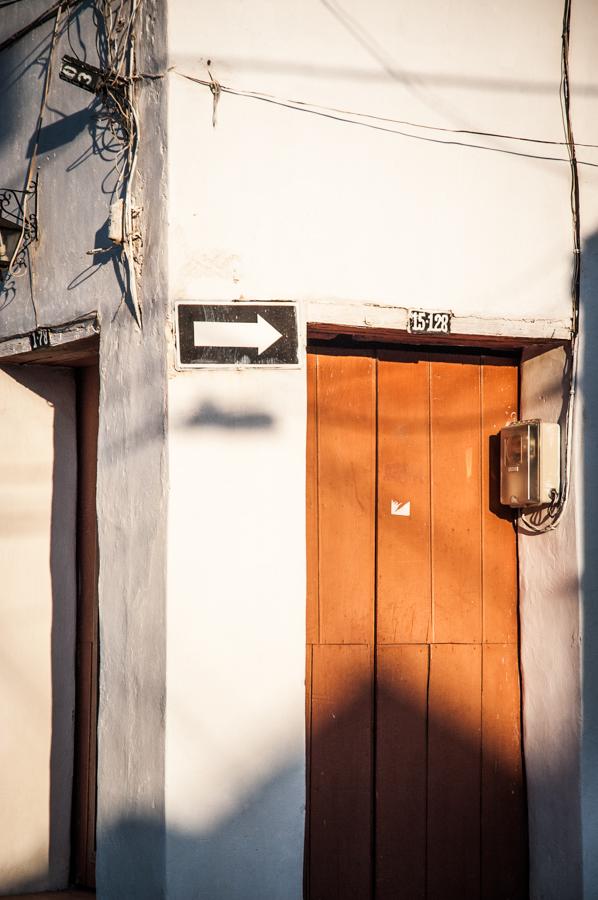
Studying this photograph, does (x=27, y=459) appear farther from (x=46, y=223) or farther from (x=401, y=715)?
(x=401, y=715)

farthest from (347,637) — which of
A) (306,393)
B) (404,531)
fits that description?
(306,393)

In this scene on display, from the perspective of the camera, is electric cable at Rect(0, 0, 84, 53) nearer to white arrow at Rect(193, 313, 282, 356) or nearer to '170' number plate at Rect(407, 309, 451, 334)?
white arrow at Rect(193, 313, 282, 356)

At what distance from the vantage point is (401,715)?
461 centimetres

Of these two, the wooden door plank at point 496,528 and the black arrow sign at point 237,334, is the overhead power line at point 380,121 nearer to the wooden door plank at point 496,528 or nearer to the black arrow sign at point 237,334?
the black arrow sign at point 237,334

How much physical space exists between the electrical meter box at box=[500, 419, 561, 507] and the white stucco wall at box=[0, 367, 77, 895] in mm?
2386

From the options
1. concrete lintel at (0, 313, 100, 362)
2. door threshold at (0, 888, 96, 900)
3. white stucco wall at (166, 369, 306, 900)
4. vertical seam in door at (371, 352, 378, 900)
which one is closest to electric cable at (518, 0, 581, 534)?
vertical seam in door at (371, 352, 378, 900)

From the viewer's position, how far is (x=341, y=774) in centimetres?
453

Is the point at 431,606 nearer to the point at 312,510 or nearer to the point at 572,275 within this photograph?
the point at 312,510

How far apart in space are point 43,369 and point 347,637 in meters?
2.27

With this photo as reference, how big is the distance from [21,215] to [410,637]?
300 centimetres

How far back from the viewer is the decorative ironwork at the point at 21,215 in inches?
200

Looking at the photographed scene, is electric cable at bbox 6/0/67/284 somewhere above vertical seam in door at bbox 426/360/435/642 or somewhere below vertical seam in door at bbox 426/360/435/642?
above

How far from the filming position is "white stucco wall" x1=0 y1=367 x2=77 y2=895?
508 centimetres

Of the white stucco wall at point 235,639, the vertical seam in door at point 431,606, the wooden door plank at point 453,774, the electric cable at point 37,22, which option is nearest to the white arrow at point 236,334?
the white stucco wall at point 235,639
